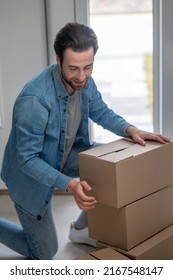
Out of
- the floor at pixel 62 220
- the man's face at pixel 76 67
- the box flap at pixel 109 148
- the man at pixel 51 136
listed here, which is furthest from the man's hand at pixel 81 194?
the floor at pixel 62 220

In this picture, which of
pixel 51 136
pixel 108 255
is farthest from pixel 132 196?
pixel 51 136

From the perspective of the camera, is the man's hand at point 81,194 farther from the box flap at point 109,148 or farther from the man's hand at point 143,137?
the man's hand at point 143,137

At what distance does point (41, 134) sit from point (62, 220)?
83cm

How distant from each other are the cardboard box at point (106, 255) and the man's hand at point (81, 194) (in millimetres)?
→ 164

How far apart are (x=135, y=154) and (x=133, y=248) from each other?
352mm

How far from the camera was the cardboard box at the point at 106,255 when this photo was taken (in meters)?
1.56

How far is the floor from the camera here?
2.06 meters

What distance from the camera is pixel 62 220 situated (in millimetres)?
2393

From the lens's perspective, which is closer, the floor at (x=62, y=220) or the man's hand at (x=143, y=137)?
the man's hand at (x=143, y=137)

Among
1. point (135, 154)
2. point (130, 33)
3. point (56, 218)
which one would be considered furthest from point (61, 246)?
point (130, 33)

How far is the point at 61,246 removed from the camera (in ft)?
6.98

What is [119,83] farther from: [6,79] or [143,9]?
[6,79]

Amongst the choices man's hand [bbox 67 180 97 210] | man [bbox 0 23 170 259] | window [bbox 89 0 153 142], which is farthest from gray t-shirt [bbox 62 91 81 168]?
window [bbox 89 0 153 142]

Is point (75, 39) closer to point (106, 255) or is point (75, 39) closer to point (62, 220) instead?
point (106, 255)
